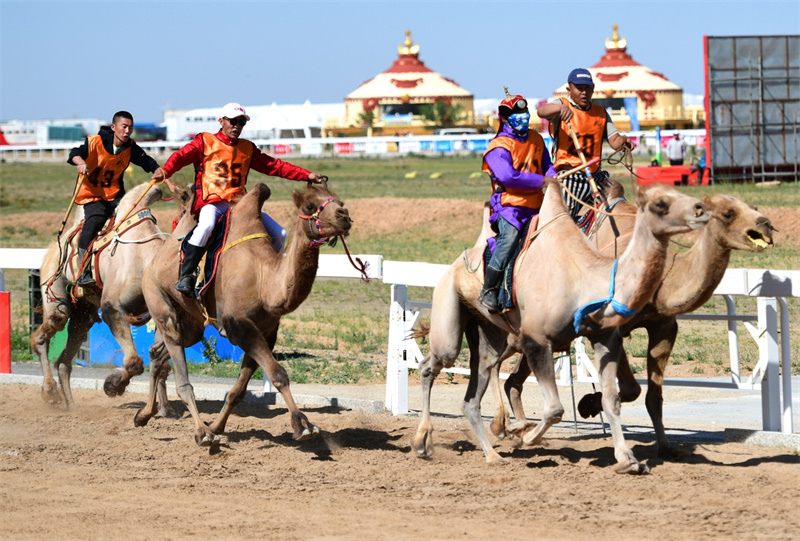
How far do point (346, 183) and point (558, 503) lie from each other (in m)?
42.3

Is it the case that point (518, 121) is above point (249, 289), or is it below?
above

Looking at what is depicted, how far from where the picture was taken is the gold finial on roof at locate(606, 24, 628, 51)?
100 m

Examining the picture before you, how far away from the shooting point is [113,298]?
12.4m

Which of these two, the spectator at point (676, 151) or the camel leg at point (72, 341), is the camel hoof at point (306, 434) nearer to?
the camel leg at point (72, 341)

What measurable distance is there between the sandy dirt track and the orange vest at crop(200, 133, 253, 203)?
7.24 ft

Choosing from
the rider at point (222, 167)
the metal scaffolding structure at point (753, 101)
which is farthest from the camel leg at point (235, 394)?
the metal scaffolding structure at point (753, 101)

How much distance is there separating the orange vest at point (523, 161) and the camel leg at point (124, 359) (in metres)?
4.16

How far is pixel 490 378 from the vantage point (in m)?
10.6

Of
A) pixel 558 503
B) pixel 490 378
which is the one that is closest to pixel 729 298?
pixel 490 378

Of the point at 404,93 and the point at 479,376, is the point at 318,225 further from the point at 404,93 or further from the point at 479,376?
the point at 404,93

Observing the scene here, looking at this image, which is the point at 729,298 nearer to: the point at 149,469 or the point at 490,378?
the point at 490,378

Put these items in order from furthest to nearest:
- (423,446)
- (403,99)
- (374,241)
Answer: (403,99) < (374,241) < (423,446)

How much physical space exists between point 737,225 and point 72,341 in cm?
779

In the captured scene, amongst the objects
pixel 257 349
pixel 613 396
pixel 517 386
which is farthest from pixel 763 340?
pixel 257 349
